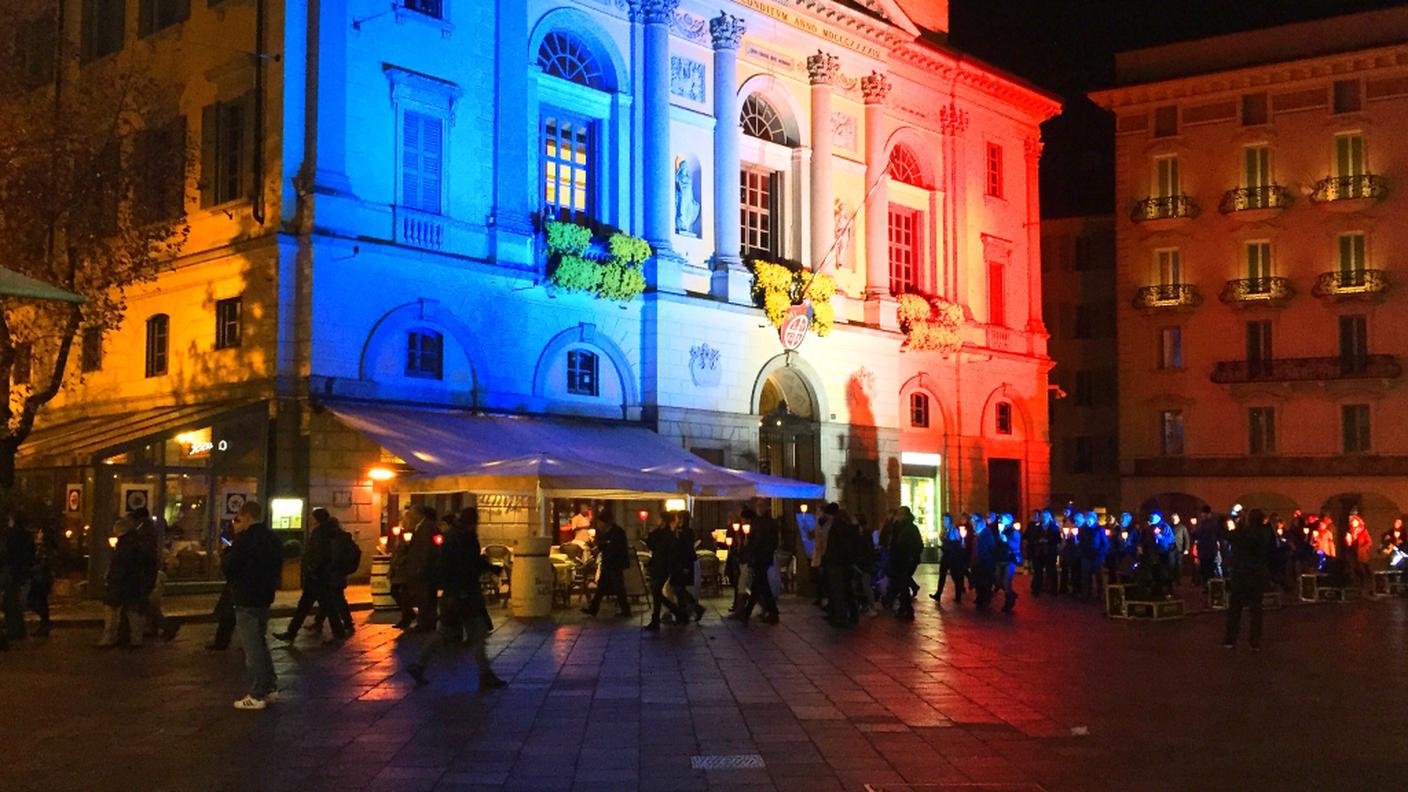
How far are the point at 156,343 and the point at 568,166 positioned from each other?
9635 millimetres

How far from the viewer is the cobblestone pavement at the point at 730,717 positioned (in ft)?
31.7

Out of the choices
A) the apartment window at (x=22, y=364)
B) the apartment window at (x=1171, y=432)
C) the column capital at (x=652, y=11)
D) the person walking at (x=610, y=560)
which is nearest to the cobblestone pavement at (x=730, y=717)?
the person walking at (x=610, y=560)

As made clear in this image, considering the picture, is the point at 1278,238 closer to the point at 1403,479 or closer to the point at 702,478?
the point at 1403,479

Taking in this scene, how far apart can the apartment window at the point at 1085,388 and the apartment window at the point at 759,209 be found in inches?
895

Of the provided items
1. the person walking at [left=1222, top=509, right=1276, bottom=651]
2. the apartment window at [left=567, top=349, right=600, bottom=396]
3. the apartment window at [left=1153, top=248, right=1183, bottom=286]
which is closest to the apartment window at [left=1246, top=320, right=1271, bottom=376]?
the apartment window at [left=1153, top=248, right=1183, bottom=286]

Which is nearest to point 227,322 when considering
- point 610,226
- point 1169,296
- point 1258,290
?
point 610,226

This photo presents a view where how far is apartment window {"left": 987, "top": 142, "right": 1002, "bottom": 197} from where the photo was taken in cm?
4603

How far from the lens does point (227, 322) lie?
94.0 ft

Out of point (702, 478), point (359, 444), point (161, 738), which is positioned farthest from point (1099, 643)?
point (359, 444)

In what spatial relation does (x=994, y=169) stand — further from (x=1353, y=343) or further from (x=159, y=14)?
(x=159, y=14)

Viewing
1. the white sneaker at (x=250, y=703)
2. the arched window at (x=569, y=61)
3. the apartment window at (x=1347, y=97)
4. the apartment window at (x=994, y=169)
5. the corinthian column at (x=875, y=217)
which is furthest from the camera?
the apartment window at (x=1347, y=97)

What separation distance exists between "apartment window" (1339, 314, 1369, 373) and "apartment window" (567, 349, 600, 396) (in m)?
27.8

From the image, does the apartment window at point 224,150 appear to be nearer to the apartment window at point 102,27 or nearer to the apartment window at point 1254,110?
the apartment window at point 102,27

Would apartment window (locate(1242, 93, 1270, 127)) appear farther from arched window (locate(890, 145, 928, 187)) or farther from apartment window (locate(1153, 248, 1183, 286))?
arched window (locate(890, 145, 928, 187))
